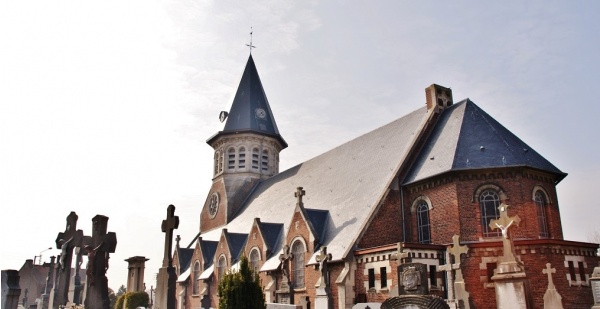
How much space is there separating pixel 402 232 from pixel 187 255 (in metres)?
19.8

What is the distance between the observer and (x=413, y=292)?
435 inches

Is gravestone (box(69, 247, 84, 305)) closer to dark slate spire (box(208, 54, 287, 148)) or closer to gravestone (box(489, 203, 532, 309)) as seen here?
gravestone (box(489, 203, 532, 309))

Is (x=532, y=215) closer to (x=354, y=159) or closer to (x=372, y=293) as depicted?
(x=372, y=293)

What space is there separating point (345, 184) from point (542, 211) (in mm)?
9177

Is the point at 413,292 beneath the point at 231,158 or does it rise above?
beneath

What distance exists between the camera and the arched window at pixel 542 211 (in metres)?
19.2

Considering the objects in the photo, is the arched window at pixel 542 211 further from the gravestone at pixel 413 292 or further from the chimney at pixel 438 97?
the gravestone at pixel 413 292

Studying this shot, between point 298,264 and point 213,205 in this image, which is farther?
point 213,205

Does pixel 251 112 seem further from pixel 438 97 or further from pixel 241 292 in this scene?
pixel 241 292

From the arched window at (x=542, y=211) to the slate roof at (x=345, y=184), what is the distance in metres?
5.60

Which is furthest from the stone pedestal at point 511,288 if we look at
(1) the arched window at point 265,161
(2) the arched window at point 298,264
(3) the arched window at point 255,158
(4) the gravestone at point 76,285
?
(1) the arched window at point 265,161

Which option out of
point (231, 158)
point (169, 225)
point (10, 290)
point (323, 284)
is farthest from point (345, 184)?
point (231, 158)

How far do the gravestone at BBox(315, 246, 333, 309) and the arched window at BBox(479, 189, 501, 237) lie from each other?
20.1 feet

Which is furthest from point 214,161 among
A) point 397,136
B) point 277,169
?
point 397,136
